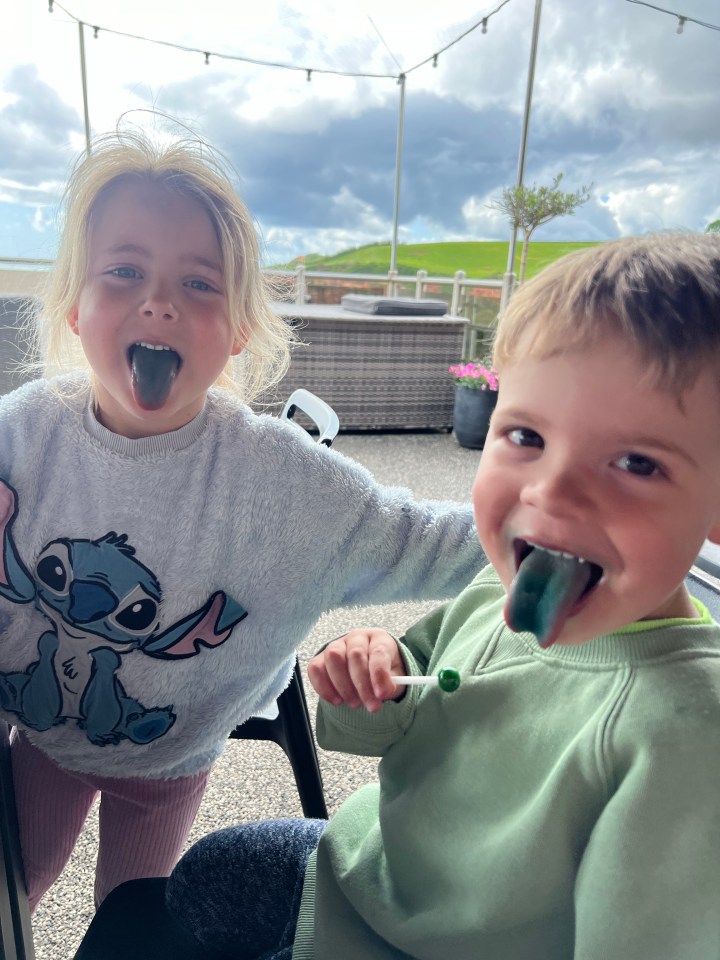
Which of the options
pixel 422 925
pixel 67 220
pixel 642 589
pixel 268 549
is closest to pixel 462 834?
pixel 422 925

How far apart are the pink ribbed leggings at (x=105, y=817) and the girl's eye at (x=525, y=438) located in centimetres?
64

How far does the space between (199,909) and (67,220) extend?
68 cm

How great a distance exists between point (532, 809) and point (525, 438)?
0.72ft

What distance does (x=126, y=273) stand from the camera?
27.9 inches

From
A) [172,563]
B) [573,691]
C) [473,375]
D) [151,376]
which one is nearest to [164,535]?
[172,563]

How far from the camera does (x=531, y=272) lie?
49 centimetres

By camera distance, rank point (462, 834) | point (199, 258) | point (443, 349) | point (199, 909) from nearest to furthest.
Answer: point (462, 834) < point (199, 909) < point (199, 258) < point (443, 349)

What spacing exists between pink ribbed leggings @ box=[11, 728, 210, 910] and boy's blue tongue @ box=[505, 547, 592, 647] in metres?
0.62

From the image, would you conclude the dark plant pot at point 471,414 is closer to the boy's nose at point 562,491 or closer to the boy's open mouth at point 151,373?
the boy's open mouth at point 151,373

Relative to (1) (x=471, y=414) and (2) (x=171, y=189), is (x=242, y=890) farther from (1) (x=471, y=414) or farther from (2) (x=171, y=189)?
(1) (x=471, y=414)

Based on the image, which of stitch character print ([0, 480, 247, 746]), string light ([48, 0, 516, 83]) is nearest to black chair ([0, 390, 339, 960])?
stitch character print ([0, 480, 247, 746])

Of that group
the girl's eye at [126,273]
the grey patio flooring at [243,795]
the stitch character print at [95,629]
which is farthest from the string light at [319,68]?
the stitch character print at [95,629]

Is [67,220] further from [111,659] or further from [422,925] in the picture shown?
[422,925]

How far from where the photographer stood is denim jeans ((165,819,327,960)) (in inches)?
22.0
